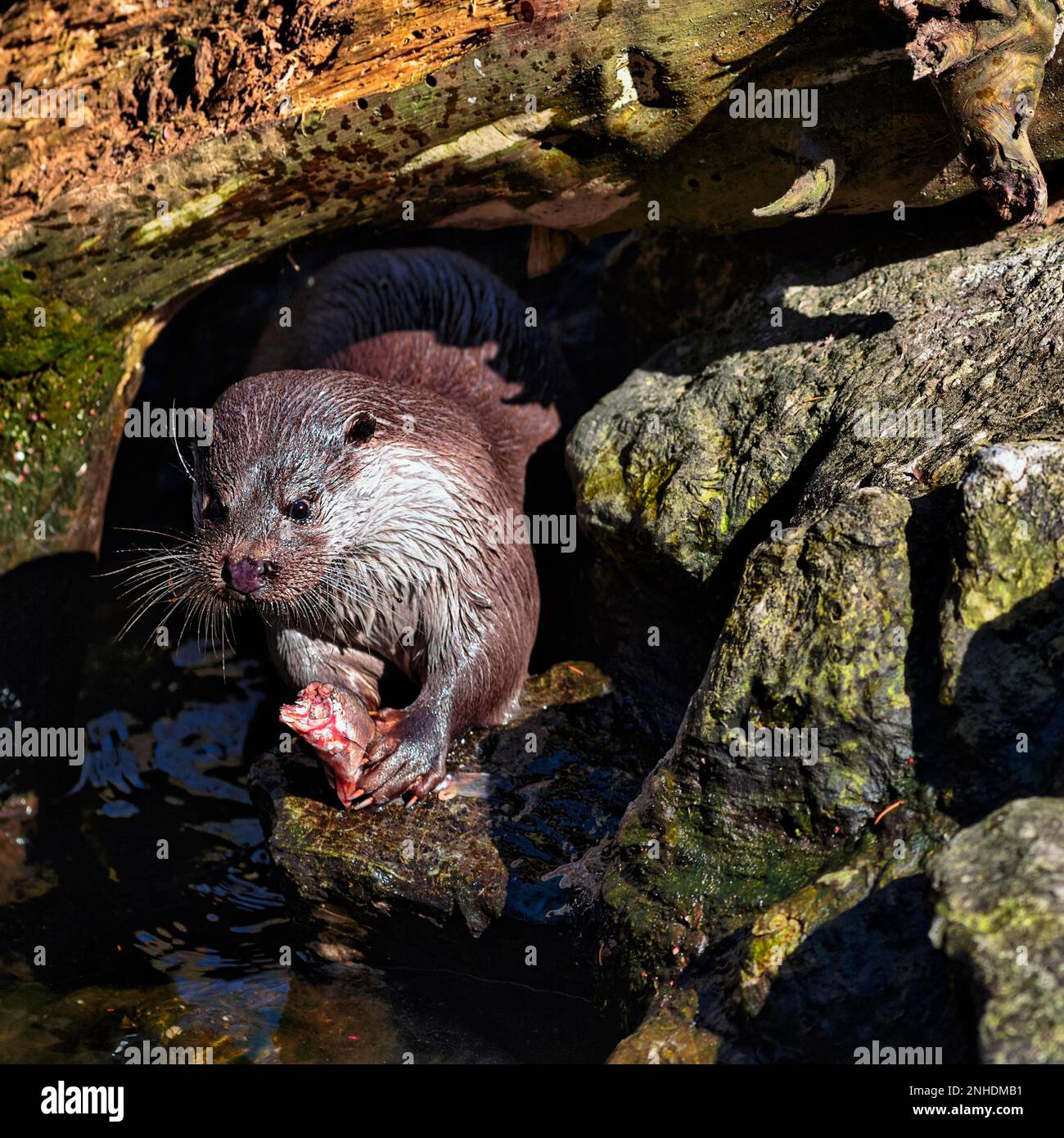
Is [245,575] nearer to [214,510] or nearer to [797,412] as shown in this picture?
[214,510]

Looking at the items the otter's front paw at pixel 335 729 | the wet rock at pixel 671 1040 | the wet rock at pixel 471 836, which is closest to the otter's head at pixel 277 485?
Result: the otter's front paw at pixel 335 729

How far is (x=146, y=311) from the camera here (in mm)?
4457

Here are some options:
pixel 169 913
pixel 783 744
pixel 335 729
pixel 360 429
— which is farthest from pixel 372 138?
pixel 169 913

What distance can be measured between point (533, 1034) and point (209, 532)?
1.80 meters

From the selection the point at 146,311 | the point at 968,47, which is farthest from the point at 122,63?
the point at 968,47

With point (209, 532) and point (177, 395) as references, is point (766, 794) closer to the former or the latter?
point (209, 532)

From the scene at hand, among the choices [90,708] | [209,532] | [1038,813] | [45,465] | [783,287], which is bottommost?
[1038,813]

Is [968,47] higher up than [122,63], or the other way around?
[122,63]

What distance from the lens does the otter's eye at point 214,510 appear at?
12.4ft

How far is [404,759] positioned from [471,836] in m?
0.34

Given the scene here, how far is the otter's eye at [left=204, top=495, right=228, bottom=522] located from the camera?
12.4 feet

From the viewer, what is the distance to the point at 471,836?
371 centimetres

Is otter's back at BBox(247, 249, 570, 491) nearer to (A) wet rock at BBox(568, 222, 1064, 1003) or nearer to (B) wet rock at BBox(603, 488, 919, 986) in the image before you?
(A) wet rock at BBox(568, 222, 1064, 1003)

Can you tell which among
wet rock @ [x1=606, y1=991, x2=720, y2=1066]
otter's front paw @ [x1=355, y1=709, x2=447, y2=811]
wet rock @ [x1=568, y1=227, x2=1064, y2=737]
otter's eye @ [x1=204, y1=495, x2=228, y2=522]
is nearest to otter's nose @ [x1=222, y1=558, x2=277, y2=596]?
otter's eye @ [x1=204, y1=495, x2=228, y2=522]
